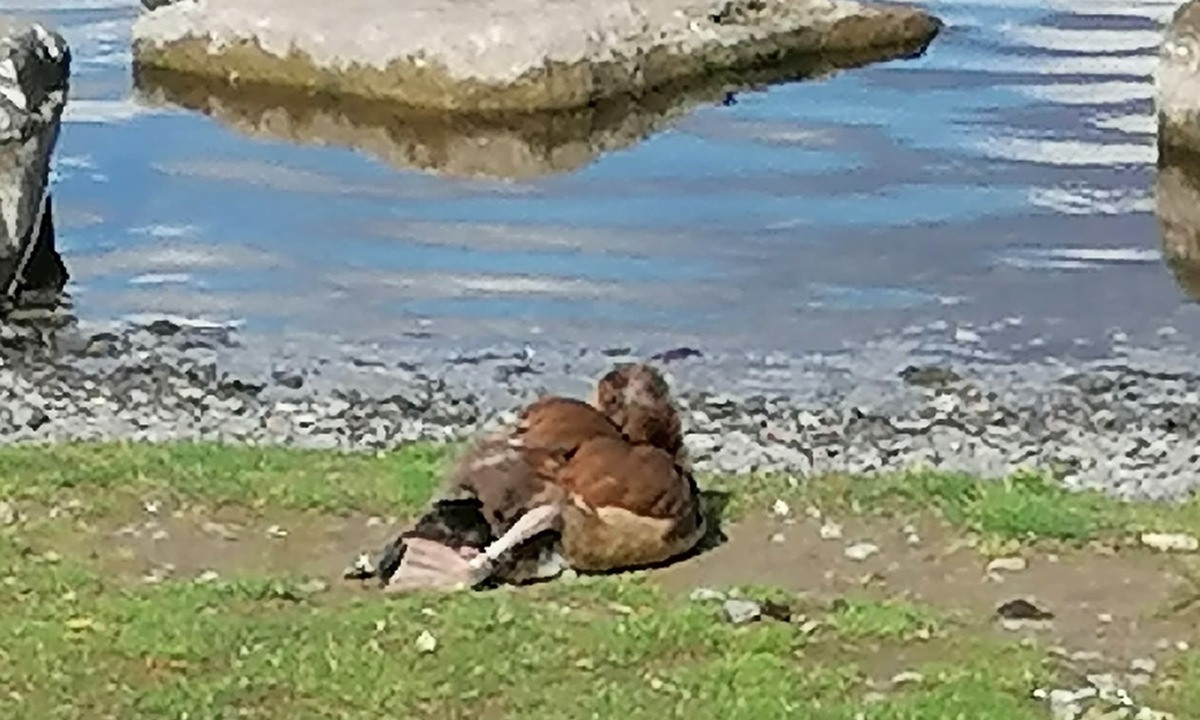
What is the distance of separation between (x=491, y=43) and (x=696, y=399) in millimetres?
9124

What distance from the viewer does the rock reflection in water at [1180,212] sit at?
19578mm

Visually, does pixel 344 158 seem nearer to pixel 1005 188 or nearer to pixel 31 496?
pixel 1005 188

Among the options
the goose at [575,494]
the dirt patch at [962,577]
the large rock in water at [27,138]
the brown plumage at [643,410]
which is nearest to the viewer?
the dirt patch at [962,577]

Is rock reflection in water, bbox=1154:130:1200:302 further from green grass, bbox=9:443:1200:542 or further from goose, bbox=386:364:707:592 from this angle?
goose, bbox=386:364:707:592

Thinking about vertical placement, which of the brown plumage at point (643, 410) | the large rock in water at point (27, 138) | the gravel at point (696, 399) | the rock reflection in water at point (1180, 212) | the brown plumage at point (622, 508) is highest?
the brown plumage at point (643, 410)

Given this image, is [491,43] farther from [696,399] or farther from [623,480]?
[623,480]

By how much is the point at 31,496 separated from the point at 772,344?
24.8 feet

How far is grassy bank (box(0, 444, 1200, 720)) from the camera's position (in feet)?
25.7

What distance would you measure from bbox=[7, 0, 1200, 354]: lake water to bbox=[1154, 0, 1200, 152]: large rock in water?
41cm

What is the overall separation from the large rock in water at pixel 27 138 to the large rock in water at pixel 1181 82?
345 inches

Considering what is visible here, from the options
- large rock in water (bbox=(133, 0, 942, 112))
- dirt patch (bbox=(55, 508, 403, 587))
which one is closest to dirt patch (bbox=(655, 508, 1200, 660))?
dirt patch (bbox=(55, 508, 403, 587))

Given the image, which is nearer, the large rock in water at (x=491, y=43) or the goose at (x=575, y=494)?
the goose at (x=575, y=494)

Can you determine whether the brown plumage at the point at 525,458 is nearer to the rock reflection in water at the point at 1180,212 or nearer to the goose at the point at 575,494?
the goose at the point at 575,494

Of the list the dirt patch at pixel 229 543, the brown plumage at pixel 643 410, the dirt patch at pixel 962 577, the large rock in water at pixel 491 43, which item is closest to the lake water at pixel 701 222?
the large rock in water at pixel 491 43
